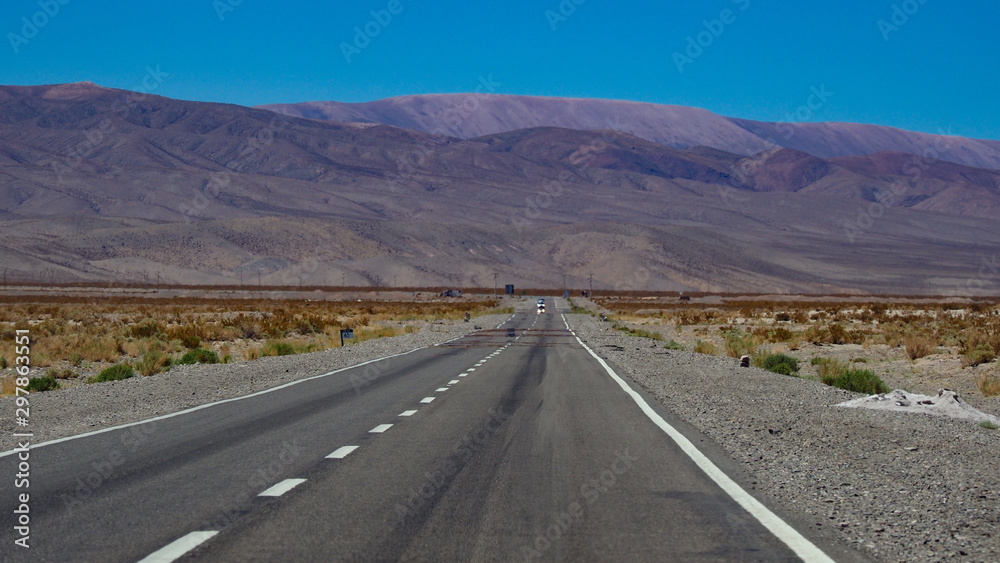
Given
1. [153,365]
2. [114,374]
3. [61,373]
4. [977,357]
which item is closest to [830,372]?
[977,357]

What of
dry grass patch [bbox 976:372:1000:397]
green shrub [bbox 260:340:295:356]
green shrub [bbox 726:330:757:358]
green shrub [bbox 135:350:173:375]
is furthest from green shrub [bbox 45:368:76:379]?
dry grass patch [bbox 976:372:1000:397]

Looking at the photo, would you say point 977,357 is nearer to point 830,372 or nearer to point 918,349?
point 918,349

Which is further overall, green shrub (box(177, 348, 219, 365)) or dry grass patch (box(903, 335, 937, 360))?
green shrub (box(177, 348, 219, 365))

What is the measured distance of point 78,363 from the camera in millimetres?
27094

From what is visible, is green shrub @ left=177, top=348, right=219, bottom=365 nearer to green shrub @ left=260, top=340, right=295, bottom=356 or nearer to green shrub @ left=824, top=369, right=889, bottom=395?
green shrub @ left=260, top=340, right=295, bottom=356

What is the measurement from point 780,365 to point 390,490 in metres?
16.8

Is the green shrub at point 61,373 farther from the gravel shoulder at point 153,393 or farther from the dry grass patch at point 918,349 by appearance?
the dry grass patch at point 918,349

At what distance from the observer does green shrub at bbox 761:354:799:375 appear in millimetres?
22500

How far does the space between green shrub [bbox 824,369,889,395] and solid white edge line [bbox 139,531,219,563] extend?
579 inches

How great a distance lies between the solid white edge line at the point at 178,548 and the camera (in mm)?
5785

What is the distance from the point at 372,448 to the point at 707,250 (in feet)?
552

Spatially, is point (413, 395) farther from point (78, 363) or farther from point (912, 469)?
point (78, 363)

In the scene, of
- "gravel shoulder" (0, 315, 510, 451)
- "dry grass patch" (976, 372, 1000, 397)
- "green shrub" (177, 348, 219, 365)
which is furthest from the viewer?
"green shrub" (177, 348, 219, 365)

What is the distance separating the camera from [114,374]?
72.0ft
